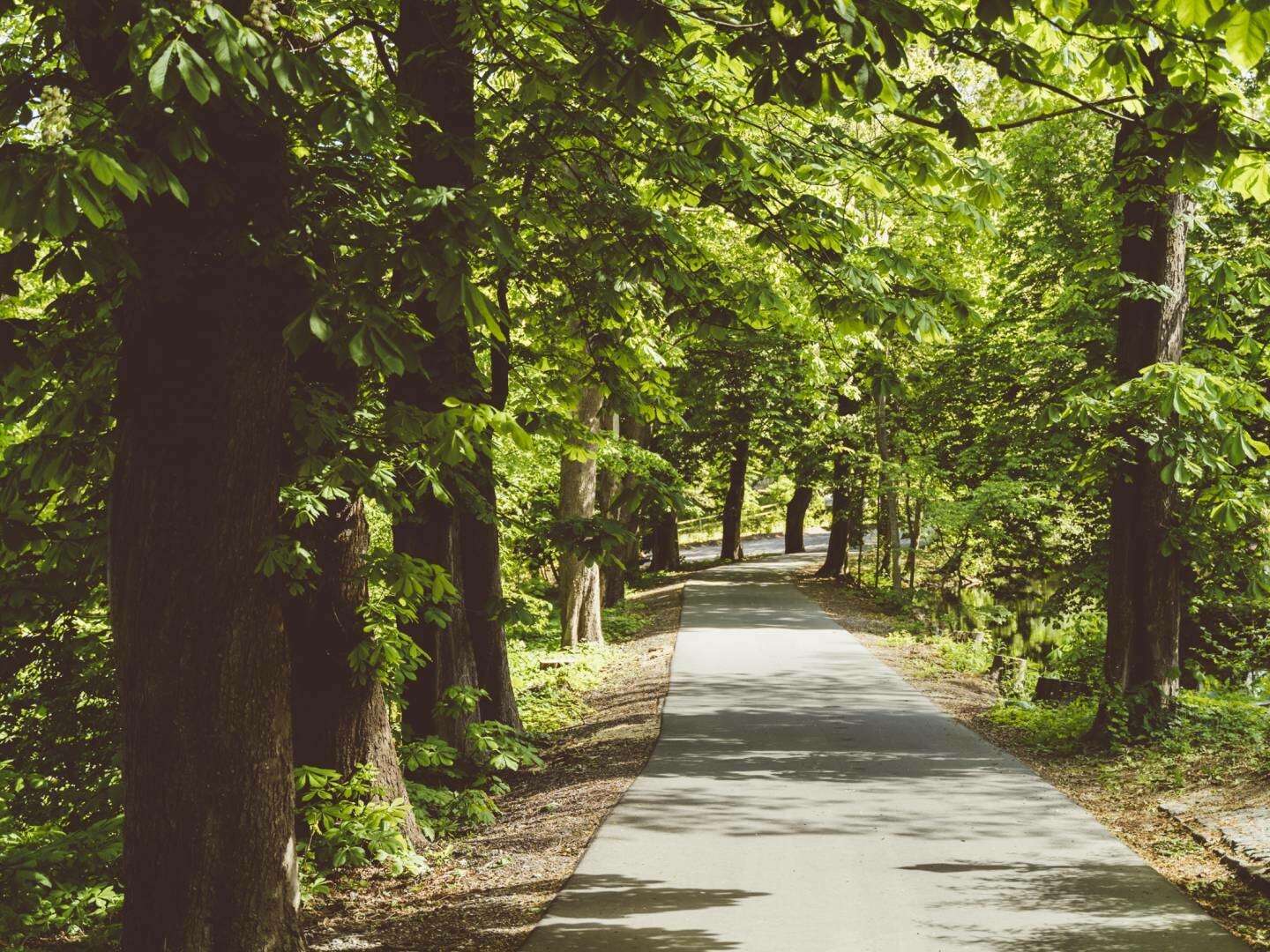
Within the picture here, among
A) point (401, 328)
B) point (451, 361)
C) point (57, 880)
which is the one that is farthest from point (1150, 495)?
point (57, 880)

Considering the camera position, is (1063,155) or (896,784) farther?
(1063,155)

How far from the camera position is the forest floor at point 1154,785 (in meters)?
6.40

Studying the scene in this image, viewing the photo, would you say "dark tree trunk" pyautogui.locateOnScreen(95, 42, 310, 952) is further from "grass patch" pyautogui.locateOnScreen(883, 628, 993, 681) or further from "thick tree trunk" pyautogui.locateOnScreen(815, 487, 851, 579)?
"thick tree trunk" pyautogui.locateOnScreen(815, 487, 851, 579)

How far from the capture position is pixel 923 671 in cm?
1538

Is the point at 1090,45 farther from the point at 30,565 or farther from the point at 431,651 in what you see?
the point at 30,565

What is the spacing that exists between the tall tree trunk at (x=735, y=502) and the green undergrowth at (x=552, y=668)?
13699 millimetres

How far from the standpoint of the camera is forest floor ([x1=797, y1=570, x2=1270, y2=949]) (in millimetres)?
6402

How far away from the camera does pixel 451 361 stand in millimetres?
7410

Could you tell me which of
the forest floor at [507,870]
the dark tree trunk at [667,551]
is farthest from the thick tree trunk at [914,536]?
the forest floor at [507,870]

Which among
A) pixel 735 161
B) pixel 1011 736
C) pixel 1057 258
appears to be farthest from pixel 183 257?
pixel 1057 258

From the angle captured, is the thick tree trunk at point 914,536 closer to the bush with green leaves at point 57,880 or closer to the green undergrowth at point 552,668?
the green undergrowth at point 552,668

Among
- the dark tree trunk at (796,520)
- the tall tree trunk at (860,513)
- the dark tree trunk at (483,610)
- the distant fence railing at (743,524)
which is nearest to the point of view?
the dark tree trunk at (483,610)

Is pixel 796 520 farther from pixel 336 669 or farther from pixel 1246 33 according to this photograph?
pixel 1246 33

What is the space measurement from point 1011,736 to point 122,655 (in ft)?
31.0
